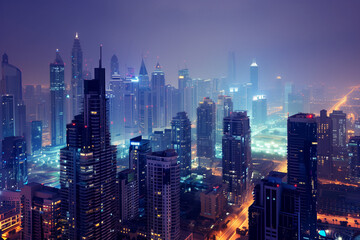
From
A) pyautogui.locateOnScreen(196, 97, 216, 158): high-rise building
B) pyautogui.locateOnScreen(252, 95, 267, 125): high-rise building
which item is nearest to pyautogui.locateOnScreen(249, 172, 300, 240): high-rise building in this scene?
pyautogui.locateOnScreen(196, 97, 216, 158): high-rise building

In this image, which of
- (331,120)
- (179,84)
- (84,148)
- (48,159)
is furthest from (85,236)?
(179,84)

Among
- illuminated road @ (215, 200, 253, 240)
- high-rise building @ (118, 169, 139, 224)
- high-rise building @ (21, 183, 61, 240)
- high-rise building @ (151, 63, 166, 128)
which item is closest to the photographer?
high-rise building @ (21, 183, 61, 240)

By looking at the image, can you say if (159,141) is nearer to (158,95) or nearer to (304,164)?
(158,95)

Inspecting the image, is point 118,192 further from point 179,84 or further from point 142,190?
point 179,84

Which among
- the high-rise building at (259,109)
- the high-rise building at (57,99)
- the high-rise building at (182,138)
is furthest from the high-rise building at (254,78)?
the high-rise building at (57,99)

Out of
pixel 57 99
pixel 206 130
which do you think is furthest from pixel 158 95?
pixel 57 99

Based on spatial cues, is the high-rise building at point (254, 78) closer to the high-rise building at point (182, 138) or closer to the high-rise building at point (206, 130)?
the high-rise building at point (206, 130)

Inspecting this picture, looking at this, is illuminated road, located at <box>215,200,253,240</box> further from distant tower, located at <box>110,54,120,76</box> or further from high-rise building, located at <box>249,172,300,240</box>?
distant tower, located at <box>110,54,120,76</box>
